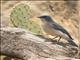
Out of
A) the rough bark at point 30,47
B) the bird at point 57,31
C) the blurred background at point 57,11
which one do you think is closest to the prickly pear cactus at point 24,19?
the rough bark at point 30,47

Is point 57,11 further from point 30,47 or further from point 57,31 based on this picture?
point 57,31

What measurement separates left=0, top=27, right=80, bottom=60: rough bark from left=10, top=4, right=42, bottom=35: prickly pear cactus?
1.84 feet

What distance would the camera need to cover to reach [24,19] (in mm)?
9086

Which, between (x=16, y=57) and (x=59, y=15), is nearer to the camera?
(x=16, y=57)

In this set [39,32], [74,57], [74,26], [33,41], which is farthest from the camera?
[74,26]

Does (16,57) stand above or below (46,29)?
below

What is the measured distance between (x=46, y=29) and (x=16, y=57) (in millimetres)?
1142

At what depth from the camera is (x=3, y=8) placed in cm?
1270

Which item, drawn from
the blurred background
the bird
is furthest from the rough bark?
the blurred background

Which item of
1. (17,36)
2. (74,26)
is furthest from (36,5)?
(17,36)

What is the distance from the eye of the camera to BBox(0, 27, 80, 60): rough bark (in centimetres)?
731

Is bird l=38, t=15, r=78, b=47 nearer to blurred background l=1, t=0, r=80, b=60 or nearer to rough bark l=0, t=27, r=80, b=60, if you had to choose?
rough bark l=0, t=27, r=80, b=60

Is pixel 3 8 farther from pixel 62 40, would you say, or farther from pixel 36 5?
pixel 62 40

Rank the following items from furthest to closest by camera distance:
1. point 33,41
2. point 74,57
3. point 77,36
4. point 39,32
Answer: point 77,36, point 39,32, point 33,41, point 74,57
